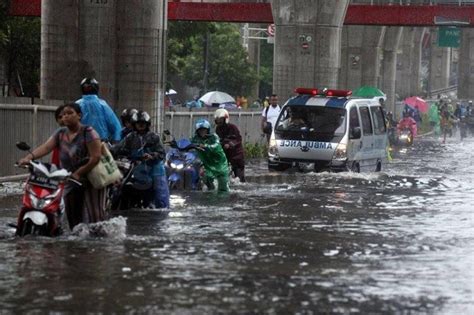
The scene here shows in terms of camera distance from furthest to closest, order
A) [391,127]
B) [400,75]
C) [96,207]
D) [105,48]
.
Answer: [400,75] < [391,127] < [105,48] < [96,207]

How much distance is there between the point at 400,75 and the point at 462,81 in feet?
21.0

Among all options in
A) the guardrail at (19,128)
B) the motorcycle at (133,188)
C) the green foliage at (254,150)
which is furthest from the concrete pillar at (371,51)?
the motorcycle at (133,188)

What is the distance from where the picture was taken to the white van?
95.7 ft

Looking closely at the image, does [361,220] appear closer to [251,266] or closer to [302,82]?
[251,266]

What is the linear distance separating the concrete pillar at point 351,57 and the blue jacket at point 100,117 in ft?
159

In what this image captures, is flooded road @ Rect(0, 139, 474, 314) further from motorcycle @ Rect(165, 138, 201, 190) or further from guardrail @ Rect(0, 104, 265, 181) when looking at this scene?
guardrail @ Rect(0, 104, 265, 181)

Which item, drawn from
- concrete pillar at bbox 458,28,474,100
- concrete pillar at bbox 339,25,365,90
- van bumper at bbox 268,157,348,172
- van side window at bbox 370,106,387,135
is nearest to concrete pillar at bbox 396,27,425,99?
concrete pillar at bbox 458,28,474,100

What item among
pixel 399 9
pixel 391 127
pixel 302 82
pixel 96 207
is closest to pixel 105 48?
pixel 96 207

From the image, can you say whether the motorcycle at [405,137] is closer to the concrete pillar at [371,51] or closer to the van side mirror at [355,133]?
the concrete pillar at [371,51]

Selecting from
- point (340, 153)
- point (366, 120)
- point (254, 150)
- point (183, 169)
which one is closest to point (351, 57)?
point (254, 150)

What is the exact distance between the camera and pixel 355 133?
1156 inches

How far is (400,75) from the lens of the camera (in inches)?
4564

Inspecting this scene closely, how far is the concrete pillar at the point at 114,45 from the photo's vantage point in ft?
90.5

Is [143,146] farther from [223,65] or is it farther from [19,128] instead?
[223,65]
